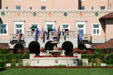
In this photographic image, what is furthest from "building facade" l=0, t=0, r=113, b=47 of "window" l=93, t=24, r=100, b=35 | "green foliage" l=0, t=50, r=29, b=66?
"green foliage" l=0, t=50, r=29, b=66

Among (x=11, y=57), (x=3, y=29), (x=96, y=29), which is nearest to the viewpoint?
(x=11, y=57)

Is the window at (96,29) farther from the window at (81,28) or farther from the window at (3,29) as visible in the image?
the window at (3,29)

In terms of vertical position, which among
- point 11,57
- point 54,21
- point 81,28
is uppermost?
point 54,21

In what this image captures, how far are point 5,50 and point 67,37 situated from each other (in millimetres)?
11470

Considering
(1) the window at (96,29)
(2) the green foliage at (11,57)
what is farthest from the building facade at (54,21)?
(2) the green foliage at (11,57)

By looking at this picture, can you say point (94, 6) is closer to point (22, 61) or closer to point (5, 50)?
point (5, 50)

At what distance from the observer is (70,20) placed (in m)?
60.3

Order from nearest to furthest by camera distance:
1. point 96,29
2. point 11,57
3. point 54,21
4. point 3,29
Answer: point 11,57
point 3,29
point 54,21
point 96,29

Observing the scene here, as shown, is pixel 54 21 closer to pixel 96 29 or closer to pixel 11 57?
pixel 96 29

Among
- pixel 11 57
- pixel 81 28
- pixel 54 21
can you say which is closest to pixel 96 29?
pixel 81 28

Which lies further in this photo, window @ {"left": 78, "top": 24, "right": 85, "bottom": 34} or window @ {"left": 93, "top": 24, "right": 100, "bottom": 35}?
window @ {"left": 93, "top": 24, "right": 100, "bottom": 35}

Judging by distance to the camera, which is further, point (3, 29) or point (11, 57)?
point (3, 29)

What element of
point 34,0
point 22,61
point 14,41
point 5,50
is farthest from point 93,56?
point 34,0

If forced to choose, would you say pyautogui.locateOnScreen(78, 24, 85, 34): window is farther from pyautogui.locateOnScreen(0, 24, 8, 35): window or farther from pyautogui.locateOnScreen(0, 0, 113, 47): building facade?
pyautogui.locateOnScreen(0, 24, 8, 35): window
